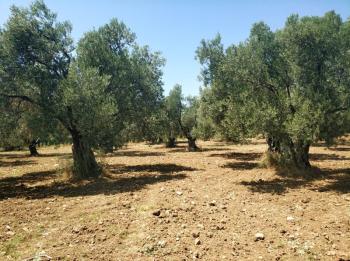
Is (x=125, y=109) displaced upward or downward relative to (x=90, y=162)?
upward

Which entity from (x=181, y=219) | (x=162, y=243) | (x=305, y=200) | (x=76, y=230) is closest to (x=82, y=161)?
(x=76, y=230)

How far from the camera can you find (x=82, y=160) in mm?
23641

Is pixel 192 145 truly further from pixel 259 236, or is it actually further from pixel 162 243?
pixel 162 243

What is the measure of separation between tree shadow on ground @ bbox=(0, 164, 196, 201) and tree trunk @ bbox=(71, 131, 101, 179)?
1188 mm

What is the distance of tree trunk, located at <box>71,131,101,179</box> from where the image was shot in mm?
23516

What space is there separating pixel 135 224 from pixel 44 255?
133 inches

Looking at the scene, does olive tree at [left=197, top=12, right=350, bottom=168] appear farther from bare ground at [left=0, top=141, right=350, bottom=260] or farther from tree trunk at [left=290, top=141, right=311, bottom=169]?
bare ground at [left=0, top=141, right=350, bottom=260]

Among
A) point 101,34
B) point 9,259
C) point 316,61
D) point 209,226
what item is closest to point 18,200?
point 9,259

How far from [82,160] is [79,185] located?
9.83 ft

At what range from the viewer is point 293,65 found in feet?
68.2

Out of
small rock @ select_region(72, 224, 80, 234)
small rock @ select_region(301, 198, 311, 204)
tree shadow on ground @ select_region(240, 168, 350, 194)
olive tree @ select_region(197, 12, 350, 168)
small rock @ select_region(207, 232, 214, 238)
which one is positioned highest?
olive tree @ select_region(197, 12, 350, 168)

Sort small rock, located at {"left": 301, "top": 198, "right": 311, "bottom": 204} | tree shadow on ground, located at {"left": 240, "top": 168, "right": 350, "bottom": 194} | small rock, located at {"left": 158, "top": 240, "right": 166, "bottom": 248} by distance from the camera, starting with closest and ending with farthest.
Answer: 1. small rock, located at {"left": 158, "top": 240, "right": 166, "bottom": 248}
2. small rock, located at {"left": 301, "top": 198, "right": 311, "bottom": 204}
3. tree shadow on ground, located at {"left": 240, "top": 168, "right": 350, "bottom": 194}

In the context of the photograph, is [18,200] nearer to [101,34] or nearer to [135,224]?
[135,224]

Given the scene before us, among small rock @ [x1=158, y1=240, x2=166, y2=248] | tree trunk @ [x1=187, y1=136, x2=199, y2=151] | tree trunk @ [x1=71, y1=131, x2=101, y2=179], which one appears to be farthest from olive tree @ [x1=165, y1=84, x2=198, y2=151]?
small rock @ [x1=158, y1=240, x2=166, y2=248]
